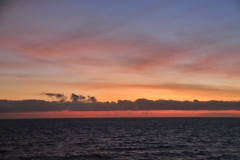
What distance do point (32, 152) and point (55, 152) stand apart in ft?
13.0

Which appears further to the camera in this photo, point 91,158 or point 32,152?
point 32,152

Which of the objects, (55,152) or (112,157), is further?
(55,152)

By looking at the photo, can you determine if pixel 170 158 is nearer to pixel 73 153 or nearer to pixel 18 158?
pixel 73 153

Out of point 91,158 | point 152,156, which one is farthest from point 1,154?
point 152,156

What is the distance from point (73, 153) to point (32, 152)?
7192mm

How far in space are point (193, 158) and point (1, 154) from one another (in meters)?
30.7

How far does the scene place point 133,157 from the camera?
43.4 m

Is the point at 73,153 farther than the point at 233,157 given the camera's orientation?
Yes

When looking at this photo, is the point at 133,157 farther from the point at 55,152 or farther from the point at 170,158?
A: the point at 55,152

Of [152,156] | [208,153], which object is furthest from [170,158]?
[208,153]

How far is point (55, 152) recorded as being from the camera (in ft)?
158

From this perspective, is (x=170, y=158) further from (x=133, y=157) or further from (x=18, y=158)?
(x=18, y=158)

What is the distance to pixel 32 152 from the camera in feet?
159

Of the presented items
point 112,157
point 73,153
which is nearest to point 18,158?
point 73,153
